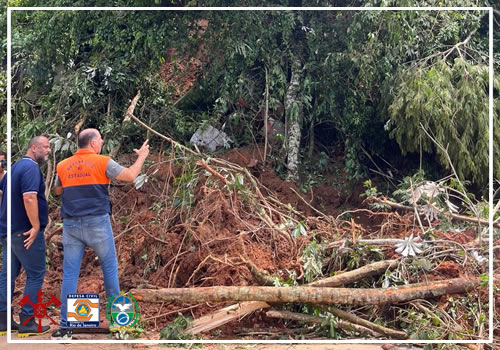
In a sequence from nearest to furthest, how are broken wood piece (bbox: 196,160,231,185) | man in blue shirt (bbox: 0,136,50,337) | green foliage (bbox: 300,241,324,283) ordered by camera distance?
man in blue shirt (bbox: 0,136,50,337)
green foliage (bbox: 300,241,324,283)
broken wood piece (bbox: 196,160,231,185)

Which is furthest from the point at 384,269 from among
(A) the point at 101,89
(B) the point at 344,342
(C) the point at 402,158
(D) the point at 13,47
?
(D) the point at 13,47

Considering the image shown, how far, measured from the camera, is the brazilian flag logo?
4004mm

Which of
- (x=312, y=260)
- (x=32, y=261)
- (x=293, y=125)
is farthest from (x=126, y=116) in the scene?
(x=312, y=260)

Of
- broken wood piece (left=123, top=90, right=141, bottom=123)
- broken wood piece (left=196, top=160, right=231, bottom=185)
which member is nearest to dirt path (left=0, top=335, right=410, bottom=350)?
broken wood piece (left=196, top=160, right=231, bottom=185)

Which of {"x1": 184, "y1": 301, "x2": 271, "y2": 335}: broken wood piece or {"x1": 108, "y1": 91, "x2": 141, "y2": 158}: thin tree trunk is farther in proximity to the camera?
{"x1": 108, "y1": 91, "x2": 141, "y2": 158}: thin tree trunk

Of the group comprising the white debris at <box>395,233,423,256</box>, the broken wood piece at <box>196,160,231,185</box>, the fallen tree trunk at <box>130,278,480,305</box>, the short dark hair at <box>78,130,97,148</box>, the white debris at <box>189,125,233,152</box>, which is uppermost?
the short dark hair at <box>78,130,97,148</box>

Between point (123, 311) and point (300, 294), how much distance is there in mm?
1169

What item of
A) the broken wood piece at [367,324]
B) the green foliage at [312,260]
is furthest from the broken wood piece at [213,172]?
the broken wood piece at [367,324]

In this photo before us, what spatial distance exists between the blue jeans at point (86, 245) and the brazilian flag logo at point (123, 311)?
0.08 meters

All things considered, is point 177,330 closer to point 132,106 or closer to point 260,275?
point 260,275

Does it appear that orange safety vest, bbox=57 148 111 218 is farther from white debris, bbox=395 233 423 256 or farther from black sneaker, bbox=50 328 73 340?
white debris, bbox=395 233 423 256

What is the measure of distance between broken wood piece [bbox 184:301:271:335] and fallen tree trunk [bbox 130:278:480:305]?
0.08 m

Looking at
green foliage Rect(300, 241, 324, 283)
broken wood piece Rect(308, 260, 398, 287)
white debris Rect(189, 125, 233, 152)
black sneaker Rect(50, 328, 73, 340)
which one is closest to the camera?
black sneaker Rect(50, 328, 73, 340)

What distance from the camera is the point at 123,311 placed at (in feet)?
13.3
